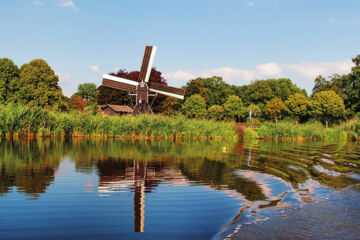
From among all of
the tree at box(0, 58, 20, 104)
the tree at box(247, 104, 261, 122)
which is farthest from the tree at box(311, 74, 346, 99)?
the tree at box(0, 58, 20, 104)

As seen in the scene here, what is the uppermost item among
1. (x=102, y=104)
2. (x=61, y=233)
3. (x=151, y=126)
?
(x=102, y=104)

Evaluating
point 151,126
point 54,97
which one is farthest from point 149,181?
point 54,97

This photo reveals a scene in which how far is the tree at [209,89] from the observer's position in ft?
190

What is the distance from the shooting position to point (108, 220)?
426cm

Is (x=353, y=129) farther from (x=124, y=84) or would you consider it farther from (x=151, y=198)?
(x=151, y=198)

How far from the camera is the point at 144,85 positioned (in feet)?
115

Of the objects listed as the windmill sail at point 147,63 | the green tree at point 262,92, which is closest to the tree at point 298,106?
the green tree at point 262,92

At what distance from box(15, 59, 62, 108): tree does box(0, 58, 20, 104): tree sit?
0.92 metres

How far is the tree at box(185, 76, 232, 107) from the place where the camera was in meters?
57.8

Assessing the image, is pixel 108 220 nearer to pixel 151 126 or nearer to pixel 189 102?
pixel 151 126

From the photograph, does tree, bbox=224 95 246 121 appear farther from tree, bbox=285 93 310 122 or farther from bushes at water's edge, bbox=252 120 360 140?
bushes at water's edge, bbox=252 120 360 140

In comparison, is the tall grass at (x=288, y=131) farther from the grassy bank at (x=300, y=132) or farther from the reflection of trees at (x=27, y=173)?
the reflection of trees at (x=27, y=173)

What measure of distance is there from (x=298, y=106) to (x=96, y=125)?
4326 centimetres

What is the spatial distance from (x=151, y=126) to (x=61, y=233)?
65.7 feet
